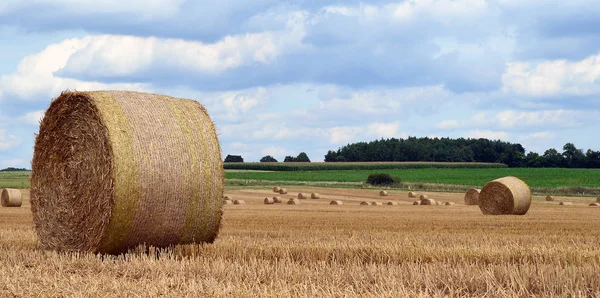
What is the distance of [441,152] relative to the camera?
9556 centimetres

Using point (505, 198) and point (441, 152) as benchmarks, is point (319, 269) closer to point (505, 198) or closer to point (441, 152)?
point (505, 198)

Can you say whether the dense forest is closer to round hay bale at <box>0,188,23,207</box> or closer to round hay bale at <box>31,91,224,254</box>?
round hay bale at <box>0,188,23,207</box>

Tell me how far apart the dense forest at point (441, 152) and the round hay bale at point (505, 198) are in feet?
217

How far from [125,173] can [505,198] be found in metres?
16.7

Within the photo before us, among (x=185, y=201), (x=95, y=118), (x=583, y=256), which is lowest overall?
(x=583, y=256)

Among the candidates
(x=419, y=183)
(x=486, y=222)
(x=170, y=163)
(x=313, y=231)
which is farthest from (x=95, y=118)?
(x=419, y=183)

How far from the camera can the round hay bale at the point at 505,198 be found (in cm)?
2480

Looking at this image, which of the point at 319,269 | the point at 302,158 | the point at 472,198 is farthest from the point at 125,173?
the point at 302,158

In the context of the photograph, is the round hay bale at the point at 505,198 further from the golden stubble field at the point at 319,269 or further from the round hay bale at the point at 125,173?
the round hay bale at the point at 125,173

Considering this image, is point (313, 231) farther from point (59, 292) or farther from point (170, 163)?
point (59, 292)

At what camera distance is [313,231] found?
15.0 metres

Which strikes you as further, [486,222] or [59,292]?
[486,222]

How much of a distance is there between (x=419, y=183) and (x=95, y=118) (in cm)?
4740

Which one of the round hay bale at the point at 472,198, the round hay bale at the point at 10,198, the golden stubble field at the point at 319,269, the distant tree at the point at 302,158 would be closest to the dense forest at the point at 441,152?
the distant tree at the point at 302,158
